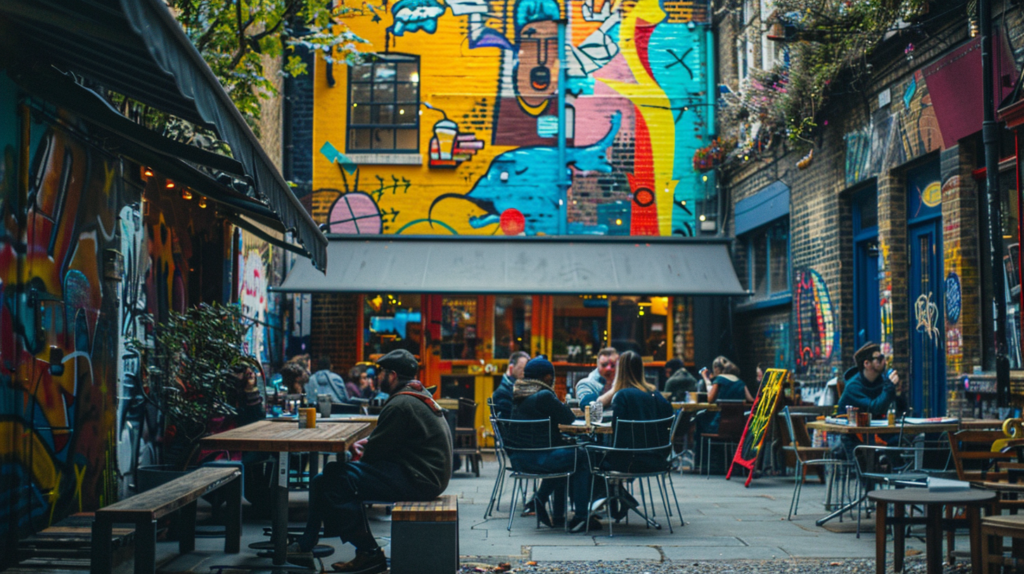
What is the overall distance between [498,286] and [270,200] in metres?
8.09

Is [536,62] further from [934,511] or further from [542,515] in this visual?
[934,511]

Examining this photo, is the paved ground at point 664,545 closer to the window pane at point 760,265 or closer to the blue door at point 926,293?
the blue door at point 926,293

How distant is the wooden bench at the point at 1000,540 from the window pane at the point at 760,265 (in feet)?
28.4

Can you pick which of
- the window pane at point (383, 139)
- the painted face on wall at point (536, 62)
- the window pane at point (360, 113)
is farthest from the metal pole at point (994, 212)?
the window pane at point (360, 113)

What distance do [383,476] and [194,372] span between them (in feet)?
7.43

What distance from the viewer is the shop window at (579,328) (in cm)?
1450

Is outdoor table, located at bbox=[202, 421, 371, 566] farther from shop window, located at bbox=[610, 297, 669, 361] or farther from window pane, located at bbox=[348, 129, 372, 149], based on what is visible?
window pane, located at bbox=[348, 129, 372, 149]

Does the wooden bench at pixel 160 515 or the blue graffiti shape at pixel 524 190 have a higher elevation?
the blue graffiti shape at pixel 524 190

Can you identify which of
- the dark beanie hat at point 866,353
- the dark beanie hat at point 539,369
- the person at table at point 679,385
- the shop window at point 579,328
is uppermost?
the shop window at point 579,328

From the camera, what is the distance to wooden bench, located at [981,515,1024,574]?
4770mm

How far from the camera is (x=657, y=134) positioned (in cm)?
1496

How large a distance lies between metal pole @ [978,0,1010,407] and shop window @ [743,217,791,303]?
4947 mm

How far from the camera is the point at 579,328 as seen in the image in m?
14.6

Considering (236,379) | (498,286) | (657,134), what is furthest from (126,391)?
(657,134)
